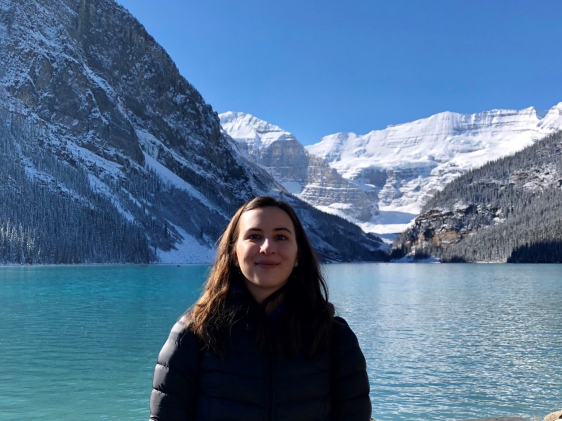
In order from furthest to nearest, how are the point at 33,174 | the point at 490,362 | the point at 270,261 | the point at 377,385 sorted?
the point at 33,174
the point at 490,362
the point at 377,385
the point at 270,261

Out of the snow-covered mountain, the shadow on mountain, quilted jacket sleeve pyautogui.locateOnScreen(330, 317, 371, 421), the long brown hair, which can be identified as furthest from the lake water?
the shadow on mountain

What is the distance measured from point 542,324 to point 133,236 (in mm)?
129767

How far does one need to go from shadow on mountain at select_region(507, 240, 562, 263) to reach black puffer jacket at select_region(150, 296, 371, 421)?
194 metres

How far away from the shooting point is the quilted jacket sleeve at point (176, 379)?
395 centimetres

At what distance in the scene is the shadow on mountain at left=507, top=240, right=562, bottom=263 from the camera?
178875mm

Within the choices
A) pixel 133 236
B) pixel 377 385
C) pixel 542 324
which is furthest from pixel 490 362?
pixel 133 236

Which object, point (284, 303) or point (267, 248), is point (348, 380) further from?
point (267, 248)

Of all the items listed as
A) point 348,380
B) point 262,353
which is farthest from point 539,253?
point 262,353

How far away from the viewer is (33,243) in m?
123

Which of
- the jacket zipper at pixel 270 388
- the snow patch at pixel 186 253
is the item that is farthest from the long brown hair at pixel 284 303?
the snow patch at pixel 186 253

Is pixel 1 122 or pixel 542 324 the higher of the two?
pixel 1 122

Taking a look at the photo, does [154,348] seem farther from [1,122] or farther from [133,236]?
[1,122]

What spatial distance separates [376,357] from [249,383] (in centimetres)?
2107

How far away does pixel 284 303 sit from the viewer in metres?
4.26
